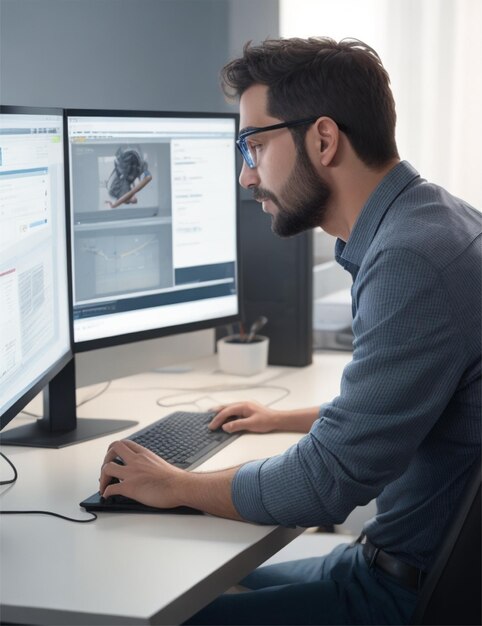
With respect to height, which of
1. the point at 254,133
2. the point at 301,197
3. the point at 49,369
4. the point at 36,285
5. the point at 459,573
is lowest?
the point at 459,573

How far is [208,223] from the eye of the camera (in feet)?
6.48

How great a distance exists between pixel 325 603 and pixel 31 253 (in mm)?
688

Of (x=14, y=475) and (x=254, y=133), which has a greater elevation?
(x=254, y=133)

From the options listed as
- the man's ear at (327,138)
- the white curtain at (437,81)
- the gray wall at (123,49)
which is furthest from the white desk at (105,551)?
the white curtain at (437,81)

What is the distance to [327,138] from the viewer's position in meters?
1.40

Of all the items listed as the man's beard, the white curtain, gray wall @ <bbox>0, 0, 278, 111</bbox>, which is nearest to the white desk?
the man's beard

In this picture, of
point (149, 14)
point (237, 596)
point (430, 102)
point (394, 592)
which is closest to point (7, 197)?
point (237, 596)

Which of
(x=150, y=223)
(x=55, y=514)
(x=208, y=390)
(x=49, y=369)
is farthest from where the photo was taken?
(x=208, y=390)

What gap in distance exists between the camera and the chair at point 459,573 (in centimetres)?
105

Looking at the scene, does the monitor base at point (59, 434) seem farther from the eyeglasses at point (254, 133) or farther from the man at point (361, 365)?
the eyeglasses at point (254, 133)

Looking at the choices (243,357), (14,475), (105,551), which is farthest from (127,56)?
(105,551)

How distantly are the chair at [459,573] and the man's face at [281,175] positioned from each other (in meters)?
0.55

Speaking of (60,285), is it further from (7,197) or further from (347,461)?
(347,461)

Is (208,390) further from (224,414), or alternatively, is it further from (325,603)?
A: (325,603)
